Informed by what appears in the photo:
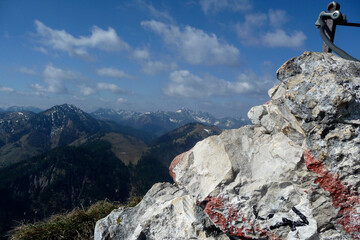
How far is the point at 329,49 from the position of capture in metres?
8.20

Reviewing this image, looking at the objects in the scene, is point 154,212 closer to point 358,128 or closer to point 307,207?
point 307,207

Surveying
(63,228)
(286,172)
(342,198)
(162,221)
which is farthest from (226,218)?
(63,228)

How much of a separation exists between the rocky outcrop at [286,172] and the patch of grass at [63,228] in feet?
Answer: 11.3

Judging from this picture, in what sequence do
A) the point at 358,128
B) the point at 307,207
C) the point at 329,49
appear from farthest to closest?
the point at 329,49 < the point at 307,207 < the point at 358,128

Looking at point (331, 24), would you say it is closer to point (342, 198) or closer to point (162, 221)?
point (342, 198)

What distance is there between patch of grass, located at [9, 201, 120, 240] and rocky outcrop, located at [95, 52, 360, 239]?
3437 mm

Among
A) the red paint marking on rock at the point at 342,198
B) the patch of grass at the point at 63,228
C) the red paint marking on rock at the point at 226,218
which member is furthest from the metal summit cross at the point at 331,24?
the patch of grass at the point at 63,228

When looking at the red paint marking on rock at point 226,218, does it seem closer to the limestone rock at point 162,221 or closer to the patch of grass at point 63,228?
the limestone rock at point 162,221

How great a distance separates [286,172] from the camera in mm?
7000

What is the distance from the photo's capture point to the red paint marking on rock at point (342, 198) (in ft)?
19.5

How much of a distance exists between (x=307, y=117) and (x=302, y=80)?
1.20m

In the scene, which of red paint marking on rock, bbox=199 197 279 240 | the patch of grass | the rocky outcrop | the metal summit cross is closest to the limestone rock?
the rocky outcrop

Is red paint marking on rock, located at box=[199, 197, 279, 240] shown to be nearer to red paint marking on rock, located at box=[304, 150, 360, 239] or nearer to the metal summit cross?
red paint marking on rock, located at box=[304, 150, 360, 239]

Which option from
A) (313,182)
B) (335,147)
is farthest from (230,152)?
(335,147)
